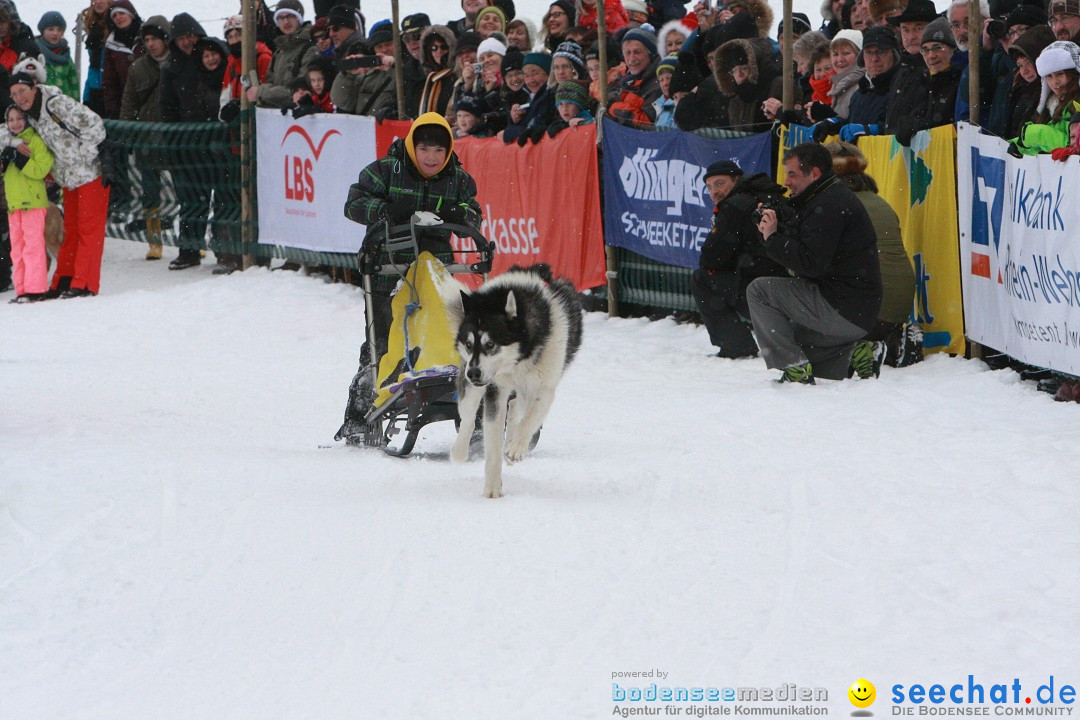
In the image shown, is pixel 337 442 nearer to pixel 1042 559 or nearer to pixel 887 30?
pixel 1042 559

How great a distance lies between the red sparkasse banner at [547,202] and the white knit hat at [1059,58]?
4056mm

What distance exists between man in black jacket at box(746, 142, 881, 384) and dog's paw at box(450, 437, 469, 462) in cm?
277

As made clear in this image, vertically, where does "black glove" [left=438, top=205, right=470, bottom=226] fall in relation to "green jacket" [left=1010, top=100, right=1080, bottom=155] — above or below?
below

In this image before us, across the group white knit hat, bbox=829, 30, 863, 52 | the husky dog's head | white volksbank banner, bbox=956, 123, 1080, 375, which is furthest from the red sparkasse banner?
the husky dog's head

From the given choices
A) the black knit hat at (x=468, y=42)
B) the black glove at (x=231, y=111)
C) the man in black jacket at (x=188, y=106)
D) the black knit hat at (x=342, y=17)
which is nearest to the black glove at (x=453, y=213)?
the black knit hat at (x=468, y=42)

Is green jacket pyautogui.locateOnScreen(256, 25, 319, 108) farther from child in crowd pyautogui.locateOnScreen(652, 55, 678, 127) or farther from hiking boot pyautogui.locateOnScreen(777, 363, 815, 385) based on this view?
hiking boot pyautogui.locateOnScreen(777, 363, 815, 385)

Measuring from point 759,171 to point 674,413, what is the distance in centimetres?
249

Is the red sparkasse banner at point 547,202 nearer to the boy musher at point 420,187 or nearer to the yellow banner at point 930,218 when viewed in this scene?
the yellow banner at point 930,218

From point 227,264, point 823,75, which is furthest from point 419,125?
point 227,264

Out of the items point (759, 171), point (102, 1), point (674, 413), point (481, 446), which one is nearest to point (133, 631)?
point (481, 446)

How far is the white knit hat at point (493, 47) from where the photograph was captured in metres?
11.3

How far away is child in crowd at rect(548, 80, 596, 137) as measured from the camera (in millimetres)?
10719

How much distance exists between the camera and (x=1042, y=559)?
424 cm

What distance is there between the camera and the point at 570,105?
35.2 ft
